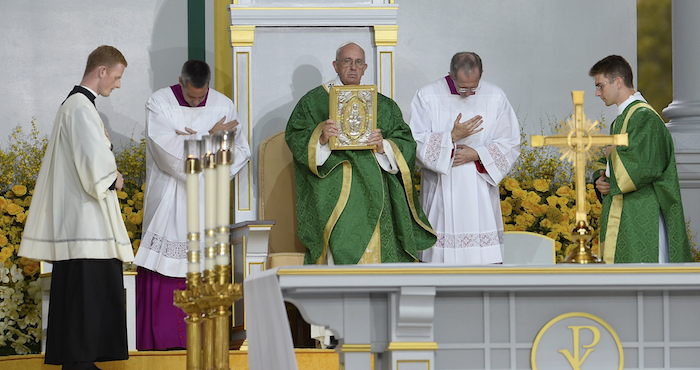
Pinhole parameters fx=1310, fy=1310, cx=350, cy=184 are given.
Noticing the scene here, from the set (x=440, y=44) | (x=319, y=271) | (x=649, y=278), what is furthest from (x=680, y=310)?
(x=440, y=44)

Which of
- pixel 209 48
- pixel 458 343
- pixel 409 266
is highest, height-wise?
pixel 209 48

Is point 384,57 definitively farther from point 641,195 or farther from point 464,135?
point 641,195

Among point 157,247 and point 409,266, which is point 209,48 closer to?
point 157,247

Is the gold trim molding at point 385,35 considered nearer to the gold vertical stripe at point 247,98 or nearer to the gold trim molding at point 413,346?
the gold vertical stripe at point 247,98

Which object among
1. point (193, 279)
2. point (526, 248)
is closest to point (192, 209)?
point (193, 279)

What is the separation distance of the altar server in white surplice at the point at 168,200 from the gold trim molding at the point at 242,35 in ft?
1.33

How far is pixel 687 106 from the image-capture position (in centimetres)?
969

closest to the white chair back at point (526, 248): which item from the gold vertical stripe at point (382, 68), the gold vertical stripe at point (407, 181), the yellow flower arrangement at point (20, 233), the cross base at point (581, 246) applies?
the gold vertical stripe at point (407, 181)

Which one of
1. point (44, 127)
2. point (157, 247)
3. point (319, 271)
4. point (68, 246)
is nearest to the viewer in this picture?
point (319, 271)

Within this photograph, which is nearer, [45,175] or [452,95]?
[45,175]

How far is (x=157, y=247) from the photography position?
26.3 ft

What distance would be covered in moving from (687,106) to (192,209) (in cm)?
621

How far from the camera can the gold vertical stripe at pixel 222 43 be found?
1006 centimetres

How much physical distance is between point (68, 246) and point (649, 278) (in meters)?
3.40
